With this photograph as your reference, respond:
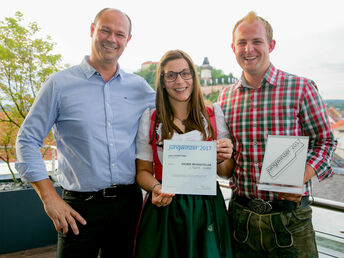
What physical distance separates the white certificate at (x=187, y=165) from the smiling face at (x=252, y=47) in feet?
1.56

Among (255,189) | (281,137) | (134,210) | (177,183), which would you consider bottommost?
(134,210)

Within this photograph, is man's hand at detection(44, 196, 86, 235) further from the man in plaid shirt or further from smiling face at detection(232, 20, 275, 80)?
smiling face at detection(232, 20, 275, 80)

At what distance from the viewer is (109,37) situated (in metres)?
1.51

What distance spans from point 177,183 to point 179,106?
1.50ft

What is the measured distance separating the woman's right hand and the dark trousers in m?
0.32

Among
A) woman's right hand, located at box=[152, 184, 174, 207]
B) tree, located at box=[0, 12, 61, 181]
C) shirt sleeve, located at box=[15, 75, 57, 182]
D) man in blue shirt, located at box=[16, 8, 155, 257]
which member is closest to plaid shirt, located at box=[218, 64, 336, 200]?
woman's right hand, located at box=[152, 184, 174, 207]

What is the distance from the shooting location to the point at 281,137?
3.79ft

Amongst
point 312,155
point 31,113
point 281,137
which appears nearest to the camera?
point 281,137

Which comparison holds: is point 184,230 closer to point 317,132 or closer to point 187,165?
point 187,165

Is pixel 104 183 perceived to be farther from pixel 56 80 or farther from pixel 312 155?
pixel 312 155

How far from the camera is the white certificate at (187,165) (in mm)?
1194

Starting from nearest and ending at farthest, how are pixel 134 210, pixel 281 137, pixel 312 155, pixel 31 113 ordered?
pixel 281 137 < pixel 312 155 < pixel 31 113 < pixel 134 210

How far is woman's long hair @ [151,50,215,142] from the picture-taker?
4.55ft

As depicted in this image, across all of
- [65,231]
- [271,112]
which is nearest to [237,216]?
[271,112]
